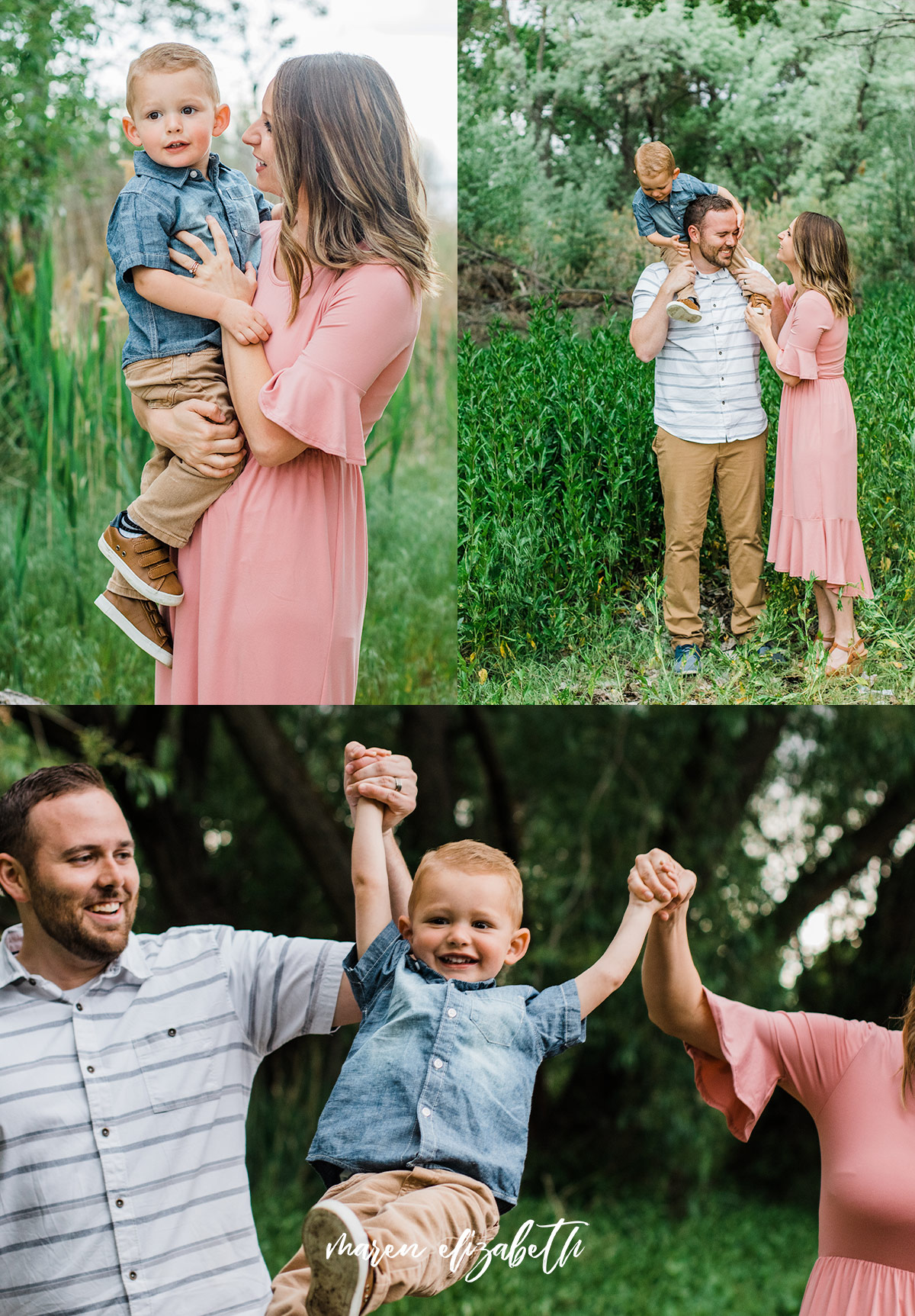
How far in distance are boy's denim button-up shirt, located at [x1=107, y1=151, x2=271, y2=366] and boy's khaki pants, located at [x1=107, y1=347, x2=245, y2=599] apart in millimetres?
35

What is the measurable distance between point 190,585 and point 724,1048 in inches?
78.4

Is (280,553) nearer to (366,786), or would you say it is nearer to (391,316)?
(391,316)

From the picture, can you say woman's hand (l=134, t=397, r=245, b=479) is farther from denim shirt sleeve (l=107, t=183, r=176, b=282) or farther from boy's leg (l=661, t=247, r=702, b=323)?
boy's leg (l=661, t=247, r=702, b=323)

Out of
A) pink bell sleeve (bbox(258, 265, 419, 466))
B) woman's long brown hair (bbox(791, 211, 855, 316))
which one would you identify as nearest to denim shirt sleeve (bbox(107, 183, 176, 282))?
pink bell sleeve (bbox(258, 265, 419, 466))

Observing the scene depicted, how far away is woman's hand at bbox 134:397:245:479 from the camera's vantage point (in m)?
3.52

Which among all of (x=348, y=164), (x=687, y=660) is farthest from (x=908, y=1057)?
(x=348, y=164)

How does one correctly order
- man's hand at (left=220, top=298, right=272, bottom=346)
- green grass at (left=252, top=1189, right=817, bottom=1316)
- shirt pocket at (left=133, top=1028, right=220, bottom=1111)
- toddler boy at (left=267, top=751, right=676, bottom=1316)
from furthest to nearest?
green grass at (left=252, top=1189, right=817, bottom=1316) < man's hand at (left=220, top=298, right=272, bottom=346) < shirt pocket at (left=133, top=1028, right=220, bottom=1111) < toddler boy at (left=267, top=751, right=676, bottom=1316)

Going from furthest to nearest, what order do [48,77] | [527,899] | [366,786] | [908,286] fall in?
[527,899] → [48,77] → [908,286] → [366,786]

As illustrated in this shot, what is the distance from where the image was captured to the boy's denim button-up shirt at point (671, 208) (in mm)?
4434

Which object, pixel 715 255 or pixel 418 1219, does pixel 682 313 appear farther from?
pixel 418 1219

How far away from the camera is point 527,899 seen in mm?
6250

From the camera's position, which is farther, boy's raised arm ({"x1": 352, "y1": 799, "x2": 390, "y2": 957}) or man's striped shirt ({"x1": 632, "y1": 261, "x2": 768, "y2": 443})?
man's striped shirt ({"x1": 632, "y1": 261, "x2": 768, "y2": 443})

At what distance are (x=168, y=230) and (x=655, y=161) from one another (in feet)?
6.49

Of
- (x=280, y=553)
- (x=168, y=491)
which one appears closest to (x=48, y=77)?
(x=168, y=491)
